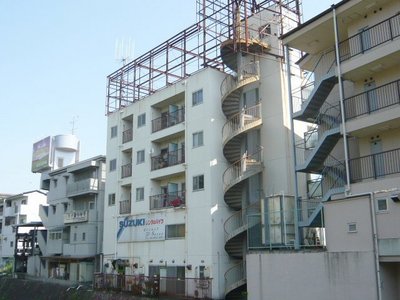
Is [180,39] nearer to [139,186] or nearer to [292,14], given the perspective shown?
[292,14]

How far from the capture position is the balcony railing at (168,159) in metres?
37.0

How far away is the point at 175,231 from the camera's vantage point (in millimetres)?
35312

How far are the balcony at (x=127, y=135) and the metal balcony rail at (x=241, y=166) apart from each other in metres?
12.7

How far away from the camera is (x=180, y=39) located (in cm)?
3862

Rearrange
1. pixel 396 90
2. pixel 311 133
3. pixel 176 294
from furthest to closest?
pixel 176 294, pixel 311 133, pixel 396 90

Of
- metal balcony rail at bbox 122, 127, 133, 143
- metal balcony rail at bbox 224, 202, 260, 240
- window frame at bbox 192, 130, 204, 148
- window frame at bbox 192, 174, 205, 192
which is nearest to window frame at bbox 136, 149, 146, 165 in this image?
metal balcony rail at bbox 122, 127, 133, 143

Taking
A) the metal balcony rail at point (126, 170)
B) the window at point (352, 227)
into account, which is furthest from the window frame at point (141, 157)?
the window at point (352, 227)

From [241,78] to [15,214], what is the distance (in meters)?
55.5

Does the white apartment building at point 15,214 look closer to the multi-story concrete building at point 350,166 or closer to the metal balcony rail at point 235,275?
the metal balcony rail at point 235,275

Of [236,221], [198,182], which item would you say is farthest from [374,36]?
[198,182]

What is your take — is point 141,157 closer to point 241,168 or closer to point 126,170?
point 126,170

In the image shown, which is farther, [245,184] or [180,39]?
[180,39]

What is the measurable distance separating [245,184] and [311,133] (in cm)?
619

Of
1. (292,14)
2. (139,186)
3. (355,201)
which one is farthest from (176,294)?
(292,14)
